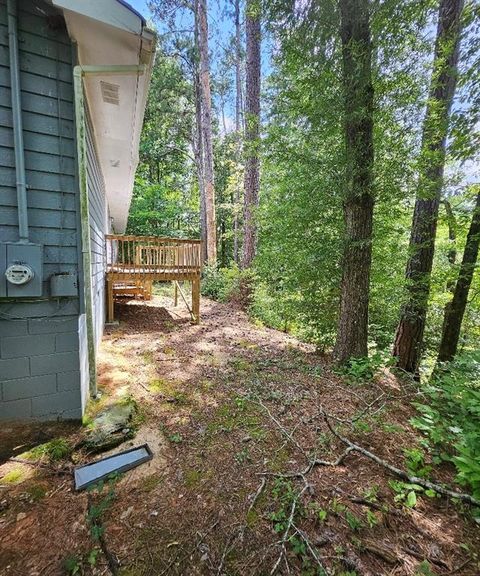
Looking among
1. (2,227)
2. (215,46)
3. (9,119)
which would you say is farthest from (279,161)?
(215,46)

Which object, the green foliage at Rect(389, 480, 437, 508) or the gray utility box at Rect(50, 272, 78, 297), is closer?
the green foliage at Rect(389, 480, 437, 508)

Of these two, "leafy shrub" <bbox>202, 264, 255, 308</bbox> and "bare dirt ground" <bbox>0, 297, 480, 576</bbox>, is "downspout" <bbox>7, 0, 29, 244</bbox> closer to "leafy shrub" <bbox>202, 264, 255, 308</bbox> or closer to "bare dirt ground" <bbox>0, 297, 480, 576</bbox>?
Answer: "bare dirt ground" <bbox>0, 297, 480, 576</bbox>

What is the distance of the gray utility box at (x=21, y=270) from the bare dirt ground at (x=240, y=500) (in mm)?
1184

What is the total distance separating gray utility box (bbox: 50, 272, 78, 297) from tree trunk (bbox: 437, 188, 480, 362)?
5.49 metres

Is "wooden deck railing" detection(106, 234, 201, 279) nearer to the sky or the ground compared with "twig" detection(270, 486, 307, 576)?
nearer to the sky

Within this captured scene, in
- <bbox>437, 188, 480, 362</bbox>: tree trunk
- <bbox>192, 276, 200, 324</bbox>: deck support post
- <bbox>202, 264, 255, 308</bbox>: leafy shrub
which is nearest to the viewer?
<bbox>437, 188, 480, 362</bbox>: tree trunk

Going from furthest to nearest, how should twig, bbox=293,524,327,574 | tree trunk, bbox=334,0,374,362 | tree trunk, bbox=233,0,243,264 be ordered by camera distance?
1. tree trunk, bbox=233,0,243,264
2. tree trunk, bbox=334,0,374,362
3. twig, bbox=293,524,327,574

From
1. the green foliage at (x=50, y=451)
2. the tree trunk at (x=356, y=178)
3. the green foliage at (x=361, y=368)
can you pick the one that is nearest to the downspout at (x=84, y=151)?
the green foliage at (x=50, y=451)

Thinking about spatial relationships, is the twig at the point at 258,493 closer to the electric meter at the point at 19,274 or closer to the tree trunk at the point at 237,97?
the electric meter at the point at 19,274

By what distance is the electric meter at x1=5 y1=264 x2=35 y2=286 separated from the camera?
2.20 meters

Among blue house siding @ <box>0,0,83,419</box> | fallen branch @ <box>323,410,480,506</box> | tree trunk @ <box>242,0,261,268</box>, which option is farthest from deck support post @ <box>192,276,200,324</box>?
fallen branch @ <box>323,410,480,506</box>

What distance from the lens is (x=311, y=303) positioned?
4.55m

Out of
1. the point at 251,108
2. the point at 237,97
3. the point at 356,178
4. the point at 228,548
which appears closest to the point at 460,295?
the point at 356,178

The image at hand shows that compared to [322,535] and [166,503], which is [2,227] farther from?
[322,535]
